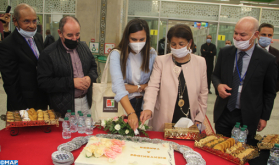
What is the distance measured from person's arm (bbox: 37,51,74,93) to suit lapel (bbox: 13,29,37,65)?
316 millimetres

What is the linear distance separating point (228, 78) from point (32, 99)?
2095 millimetres

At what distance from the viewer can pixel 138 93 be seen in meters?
1.96

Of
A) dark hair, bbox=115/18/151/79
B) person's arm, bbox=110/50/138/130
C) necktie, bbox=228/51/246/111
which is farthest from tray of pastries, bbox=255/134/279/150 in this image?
dark hair, bbox=115/18/151/79

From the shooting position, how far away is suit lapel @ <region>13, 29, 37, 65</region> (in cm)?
220

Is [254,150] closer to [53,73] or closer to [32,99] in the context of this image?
[53,73]

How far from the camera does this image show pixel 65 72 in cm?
207

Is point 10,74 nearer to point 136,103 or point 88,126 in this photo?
point 88,126

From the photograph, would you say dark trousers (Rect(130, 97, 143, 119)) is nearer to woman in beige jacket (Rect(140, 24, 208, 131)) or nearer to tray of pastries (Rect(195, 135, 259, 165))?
woman in beige jacket (Rect(140, 24, 208, 131))

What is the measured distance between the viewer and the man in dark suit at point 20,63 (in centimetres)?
211

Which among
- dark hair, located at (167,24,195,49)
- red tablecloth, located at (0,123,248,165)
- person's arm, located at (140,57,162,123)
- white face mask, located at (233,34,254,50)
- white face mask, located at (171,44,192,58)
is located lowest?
red tablecloth, located at (0,123,248,165)

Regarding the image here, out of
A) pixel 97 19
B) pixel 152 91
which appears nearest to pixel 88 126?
pixel 152 91

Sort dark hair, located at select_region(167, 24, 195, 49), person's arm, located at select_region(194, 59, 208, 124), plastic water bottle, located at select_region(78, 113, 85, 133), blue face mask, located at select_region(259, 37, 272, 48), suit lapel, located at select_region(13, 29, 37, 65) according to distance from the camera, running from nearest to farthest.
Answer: plastic water bottle, located at select_region(78, 113, 85, 133)
dark hair, located at select_region(167, 24, 195, 49)
person's arm, located at select_region(194, 59, 208, 124)
suit lapel, located at select_region(13, 29, 37, 65)
blue face mask, located at select_region(259, 37, 272, 48)

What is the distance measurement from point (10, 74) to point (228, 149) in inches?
83.8

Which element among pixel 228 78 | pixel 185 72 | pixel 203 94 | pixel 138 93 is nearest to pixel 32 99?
pixel 138 93
